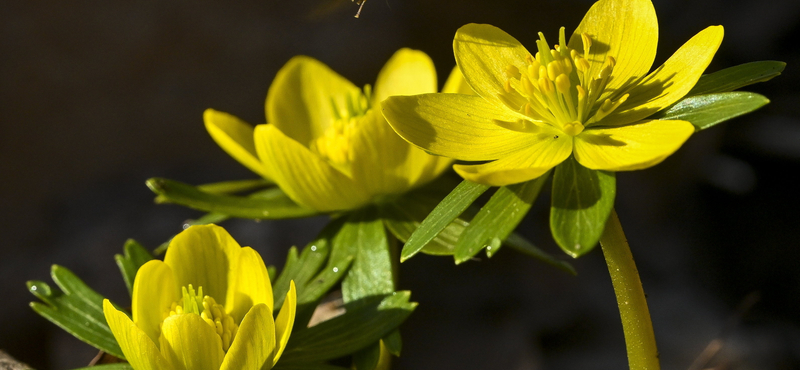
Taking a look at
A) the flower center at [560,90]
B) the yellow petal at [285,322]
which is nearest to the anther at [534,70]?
the flower center at [560,90]

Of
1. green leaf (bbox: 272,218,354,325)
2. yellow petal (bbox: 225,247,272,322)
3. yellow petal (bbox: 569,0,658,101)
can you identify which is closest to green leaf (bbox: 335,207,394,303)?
green leaf (bbox: 272,218,354,325)

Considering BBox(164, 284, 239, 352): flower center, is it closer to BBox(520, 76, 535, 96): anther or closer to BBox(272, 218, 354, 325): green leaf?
BBox(272, 218, 354, 325): green leaf

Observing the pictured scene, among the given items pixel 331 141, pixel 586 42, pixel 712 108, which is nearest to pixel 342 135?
pixel 331 141

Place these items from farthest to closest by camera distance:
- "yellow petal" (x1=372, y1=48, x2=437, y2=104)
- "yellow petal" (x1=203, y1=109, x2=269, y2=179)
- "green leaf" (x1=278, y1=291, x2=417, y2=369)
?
1. "yellow petal" (x1=372, y1=48, x2=437, y2=104)
2. "yellow petal" (x1=203, y1=109, x2=269, y2=179)
3. "green leaf" (x1=278, y1=291, x2=417, y2=369)

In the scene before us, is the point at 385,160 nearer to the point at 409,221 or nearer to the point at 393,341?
the point at 409,221

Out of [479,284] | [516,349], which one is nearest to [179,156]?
[479,284]

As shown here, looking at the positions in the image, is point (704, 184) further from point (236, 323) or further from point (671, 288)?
point (236, 323)
